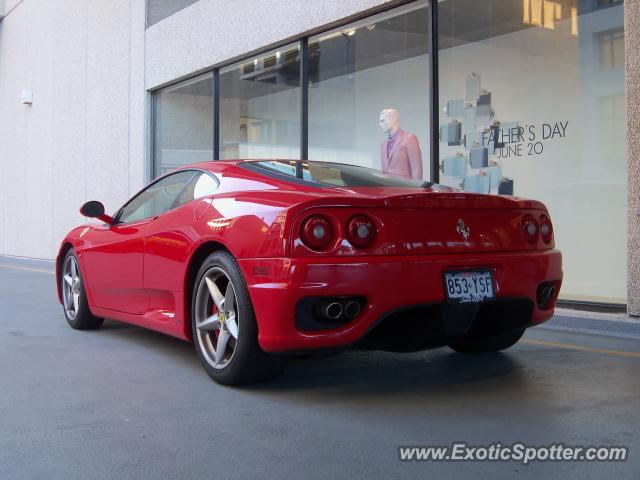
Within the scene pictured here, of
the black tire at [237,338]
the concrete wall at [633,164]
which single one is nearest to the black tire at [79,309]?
the black tire at [237,338]

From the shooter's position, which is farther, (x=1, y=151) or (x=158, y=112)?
(x=1, y=151)

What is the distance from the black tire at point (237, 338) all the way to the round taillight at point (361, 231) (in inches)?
23.0

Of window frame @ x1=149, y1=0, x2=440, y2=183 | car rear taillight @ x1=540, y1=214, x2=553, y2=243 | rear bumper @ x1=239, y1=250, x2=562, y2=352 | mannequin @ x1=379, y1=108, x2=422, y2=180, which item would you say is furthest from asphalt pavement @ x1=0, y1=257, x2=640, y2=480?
mannequin @ x1=379, y1=108, x2=422, y2=180

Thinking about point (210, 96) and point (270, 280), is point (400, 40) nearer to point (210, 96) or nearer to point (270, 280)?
point (210, 96)

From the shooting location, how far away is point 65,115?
1595 cm

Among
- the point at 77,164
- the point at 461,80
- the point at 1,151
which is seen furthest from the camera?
the point at 1,151

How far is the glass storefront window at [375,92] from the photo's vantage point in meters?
8.20

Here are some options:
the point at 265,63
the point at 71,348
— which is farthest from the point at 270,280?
the point at 265,63

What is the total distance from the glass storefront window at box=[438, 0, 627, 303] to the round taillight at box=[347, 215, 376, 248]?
3920mm

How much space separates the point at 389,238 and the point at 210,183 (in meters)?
1.37

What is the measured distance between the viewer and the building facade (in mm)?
6848

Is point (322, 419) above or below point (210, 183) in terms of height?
below

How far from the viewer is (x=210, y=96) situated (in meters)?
11.8

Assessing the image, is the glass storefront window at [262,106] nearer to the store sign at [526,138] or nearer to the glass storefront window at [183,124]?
the glass storefront window at [183,124]
